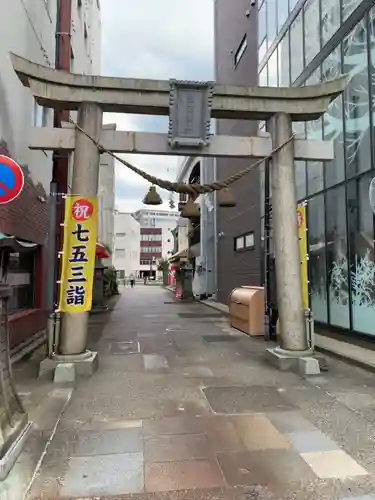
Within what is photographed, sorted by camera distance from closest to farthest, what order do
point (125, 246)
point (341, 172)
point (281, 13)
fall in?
point (341, 172) → point (281, 13) → point (125, 246)

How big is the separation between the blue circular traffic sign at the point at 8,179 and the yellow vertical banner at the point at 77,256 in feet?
5.16

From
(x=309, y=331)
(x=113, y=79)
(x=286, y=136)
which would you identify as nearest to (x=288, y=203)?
(x=286, y=136)

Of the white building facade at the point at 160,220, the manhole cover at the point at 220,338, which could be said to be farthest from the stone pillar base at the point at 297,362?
the white building facade at the point at 160,220

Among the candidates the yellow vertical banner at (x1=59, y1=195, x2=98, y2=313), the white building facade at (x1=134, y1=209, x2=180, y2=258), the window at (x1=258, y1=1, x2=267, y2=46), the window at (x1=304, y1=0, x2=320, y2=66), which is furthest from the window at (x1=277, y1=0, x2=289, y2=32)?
the white building facade at (x1=134, y1=209, x2=180, y2=258)

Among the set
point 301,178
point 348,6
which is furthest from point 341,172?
point 348,6

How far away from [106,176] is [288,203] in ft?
83.7

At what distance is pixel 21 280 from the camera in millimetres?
9555

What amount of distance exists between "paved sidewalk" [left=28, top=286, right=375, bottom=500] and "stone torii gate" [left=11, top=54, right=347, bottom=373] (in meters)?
0.93

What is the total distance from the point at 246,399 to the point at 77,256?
354 cm

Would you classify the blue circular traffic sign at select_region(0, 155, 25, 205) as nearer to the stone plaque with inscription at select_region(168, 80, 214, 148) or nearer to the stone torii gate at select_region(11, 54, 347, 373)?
the stone torii gate at select_region(11, 54, 347, 373)

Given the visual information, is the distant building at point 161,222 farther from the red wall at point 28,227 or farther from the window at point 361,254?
the window at point 361,254

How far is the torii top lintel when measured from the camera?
271 inches

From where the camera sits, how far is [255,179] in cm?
1775

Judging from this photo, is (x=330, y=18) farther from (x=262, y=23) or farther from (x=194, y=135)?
(x=262, y=23)
